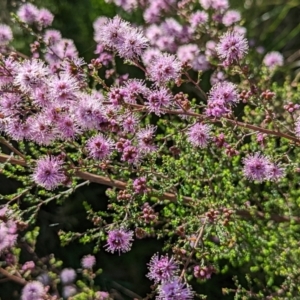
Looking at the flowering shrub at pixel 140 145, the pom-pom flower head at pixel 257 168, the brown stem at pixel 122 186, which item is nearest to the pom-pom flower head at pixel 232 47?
the flowering shrub at pixel 140 145

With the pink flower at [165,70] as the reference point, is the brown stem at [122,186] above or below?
below

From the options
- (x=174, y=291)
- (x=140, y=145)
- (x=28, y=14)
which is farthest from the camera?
(x=28, y=14)

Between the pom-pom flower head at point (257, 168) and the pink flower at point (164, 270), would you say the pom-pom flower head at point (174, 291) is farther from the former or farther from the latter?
the pom-pom flower head at point (257, 168)

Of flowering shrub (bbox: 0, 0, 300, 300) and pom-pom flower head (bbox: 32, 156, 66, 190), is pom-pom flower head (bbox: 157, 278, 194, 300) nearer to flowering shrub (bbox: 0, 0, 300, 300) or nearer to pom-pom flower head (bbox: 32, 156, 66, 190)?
flowering shrub (bbox: 0, 0, 300, 300)

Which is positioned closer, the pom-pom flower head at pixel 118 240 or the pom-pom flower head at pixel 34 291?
the pom-pom flower head at pixel 118 240

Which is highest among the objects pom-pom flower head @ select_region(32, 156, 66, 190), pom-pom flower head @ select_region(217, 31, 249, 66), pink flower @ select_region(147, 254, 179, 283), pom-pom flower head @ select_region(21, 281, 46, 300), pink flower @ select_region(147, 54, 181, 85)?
pom-pom flower head @ select_region(217, 31, 249, 66)

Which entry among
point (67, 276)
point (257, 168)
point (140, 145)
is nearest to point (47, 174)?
point (140, 145)

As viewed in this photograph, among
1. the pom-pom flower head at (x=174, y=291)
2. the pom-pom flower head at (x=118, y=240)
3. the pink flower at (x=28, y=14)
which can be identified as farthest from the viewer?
the pink flower at (x=28, y=14)

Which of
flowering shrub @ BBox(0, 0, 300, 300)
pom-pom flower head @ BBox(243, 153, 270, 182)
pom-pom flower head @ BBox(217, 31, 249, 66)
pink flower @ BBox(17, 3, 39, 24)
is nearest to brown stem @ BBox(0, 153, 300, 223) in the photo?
flowering shrub @ BBox(0, 0, 300, 300)

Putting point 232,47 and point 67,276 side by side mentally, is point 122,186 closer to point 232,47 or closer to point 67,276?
point 67,276
